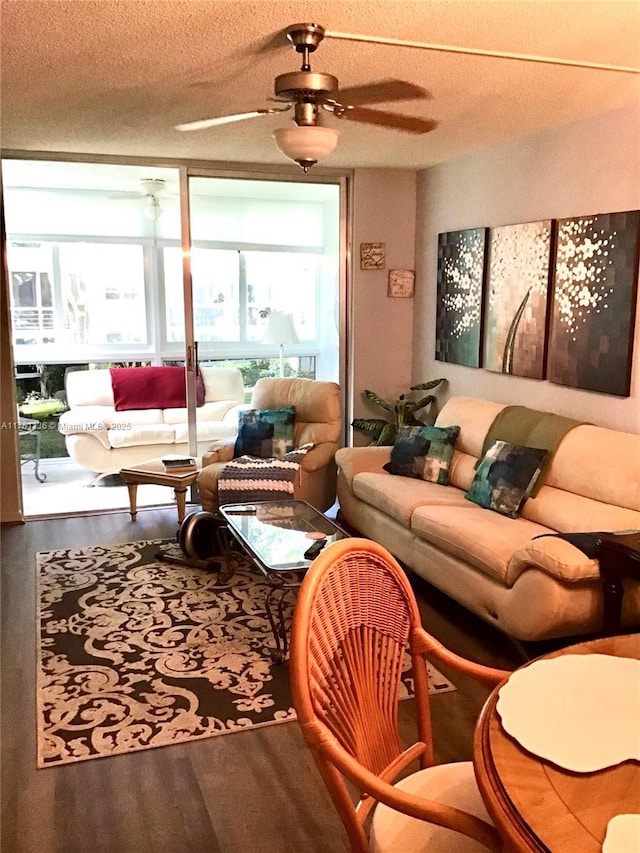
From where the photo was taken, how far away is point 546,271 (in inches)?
158

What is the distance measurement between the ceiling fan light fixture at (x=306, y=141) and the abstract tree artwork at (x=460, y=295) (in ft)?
7.61

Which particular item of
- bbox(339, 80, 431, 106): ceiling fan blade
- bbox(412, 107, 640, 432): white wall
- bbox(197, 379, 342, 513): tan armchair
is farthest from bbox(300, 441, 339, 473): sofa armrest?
bbox(339, 80, 431, 106): ceiling fan blade

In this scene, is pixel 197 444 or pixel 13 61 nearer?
pixel 13 61

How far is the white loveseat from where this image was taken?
5.88m

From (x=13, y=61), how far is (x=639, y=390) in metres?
3.06

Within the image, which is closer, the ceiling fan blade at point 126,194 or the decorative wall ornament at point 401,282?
the decorative wall ornament at point 401,282

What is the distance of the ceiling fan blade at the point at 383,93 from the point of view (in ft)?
10.1

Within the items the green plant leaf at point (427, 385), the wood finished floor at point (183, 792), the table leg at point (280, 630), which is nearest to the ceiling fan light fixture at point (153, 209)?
the green plant leaf at point (427, 385)

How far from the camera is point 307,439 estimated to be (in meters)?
4.95

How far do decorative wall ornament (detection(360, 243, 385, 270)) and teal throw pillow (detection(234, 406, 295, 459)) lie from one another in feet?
4.42

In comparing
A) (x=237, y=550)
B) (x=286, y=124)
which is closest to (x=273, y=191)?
(x=286, y=124)

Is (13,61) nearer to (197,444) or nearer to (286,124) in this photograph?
(286,124)

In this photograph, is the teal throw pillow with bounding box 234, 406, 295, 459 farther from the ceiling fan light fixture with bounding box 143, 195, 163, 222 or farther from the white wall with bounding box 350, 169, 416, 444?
the ceiling fan light fixture with bounding box 143, 195, 163, 222

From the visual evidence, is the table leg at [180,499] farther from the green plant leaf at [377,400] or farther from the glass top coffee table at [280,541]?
the green plant leaf at [377,400]
